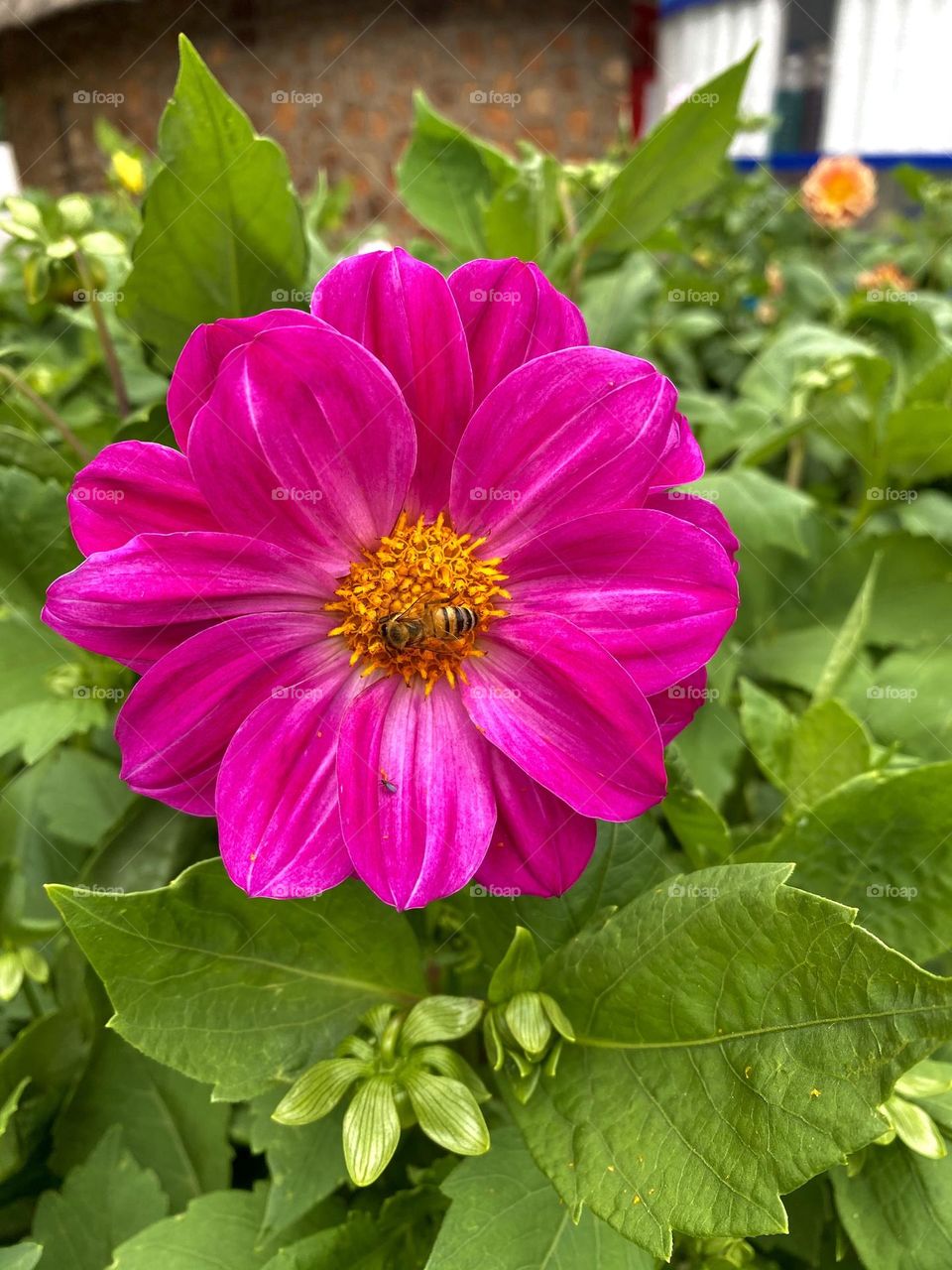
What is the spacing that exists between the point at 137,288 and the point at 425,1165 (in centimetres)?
61

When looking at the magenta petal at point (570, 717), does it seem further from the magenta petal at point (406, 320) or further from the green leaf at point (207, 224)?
the green leaf at point (207, 224)

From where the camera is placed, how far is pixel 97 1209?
0.61 m

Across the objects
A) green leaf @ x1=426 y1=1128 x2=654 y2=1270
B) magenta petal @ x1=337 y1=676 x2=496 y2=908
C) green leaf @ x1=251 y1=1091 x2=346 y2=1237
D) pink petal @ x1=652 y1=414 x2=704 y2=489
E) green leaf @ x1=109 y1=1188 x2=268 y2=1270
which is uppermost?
pink petal @ x1=652 y1=414 x2=704 y2=489

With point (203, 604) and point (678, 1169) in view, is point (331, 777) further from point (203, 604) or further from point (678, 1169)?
point (678, 1169)

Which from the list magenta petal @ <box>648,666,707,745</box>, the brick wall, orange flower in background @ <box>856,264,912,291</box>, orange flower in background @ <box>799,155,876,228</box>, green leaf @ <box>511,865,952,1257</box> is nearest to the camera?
green leaf @ <box>511,865,952,1257</box>

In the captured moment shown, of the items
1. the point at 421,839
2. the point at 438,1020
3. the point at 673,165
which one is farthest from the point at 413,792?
the point at 673,165

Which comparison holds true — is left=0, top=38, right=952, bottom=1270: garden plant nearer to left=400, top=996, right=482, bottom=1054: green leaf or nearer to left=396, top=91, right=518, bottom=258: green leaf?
left=400, top=996, right=482, bottom=1054: green leaf

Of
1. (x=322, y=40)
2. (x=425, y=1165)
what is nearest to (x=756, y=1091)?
(x=425, y=1165)

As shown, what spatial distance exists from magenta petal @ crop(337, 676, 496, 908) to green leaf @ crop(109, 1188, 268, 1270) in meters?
0.27

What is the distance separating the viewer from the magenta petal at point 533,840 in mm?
487

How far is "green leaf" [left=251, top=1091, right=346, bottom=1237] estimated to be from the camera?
54cm

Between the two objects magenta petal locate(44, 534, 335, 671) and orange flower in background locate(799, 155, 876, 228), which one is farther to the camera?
orange flower in background locate(799, 155, 876, 228)

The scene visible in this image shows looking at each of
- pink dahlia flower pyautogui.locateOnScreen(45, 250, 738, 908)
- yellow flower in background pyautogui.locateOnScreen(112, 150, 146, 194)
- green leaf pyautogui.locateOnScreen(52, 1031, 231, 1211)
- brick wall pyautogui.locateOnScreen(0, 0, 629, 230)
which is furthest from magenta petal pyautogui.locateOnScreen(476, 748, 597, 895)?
brick wall pyautogui.locateOnScreen(0, 0, 629, 230)

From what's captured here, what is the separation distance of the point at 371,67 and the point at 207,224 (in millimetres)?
4509
